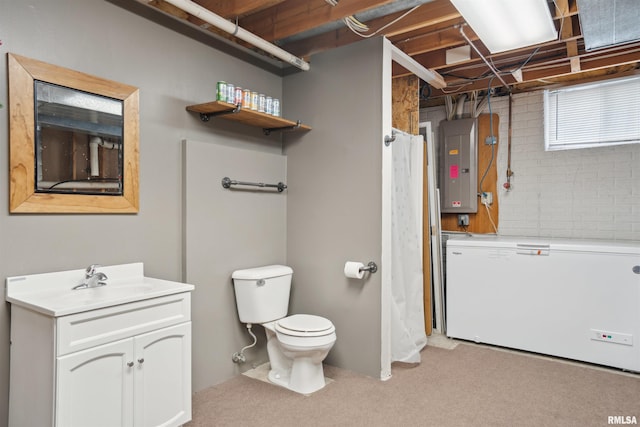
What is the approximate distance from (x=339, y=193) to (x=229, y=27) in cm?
135

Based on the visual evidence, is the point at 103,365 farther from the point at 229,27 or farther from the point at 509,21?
the point at 509,21

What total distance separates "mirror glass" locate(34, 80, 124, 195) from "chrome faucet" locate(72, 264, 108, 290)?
1.34ft

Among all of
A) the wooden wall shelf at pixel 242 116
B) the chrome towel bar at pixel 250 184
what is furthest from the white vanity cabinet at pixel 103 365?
the wooden wall shelf at pixel 242 116

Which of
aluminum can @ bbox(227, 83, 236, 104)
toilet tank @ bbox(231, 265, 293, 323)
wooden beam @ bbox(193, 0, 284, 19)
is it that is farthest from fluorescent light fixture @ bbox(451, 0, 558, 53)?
toilet tank @ bbox(231, 265, 293, 323)

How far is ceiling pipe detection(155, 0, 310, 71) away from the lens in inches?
89.6

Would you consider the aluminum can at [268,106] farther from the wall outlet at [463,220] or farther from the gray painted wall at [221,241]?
the wall outlet at [463,220]

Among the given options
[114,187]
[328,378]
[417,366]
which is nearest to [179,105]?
[114,187]

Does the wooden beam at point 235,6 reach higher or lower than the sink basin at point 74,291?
higher

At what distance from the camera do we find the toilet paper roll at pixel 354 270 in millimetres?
2881

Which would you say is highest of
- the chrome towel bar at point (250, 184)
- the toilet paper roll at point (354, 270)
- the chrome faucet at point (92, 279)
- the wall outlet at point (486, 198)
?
the chrome towel bar at point (250, 184)

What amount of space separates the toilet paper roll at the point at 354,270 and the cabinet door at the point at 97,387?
1513mm

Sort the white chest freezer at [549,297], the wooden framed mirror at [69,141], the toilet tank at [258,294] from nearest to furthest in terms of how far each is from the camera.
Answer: the wooden framed mirror at [69,141] → the toilet tank at [258,294] → the white chest freezer at [549,297]

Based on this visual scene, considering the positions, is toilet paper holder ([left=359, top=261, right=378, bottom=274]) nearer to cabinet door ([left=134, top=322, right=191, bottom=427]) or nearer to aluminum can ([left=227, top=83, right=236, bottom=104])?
cabinet door ([left=134, top=322, right=191, bottom=427])

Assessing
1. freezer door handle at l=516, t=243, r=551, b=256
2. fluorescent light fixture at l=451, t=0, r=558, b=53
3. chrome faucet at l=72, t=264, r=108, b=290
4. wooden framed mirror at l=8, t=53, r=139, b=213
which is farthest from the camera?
freezer door handle at l=516, t=243, r=551, b=256
